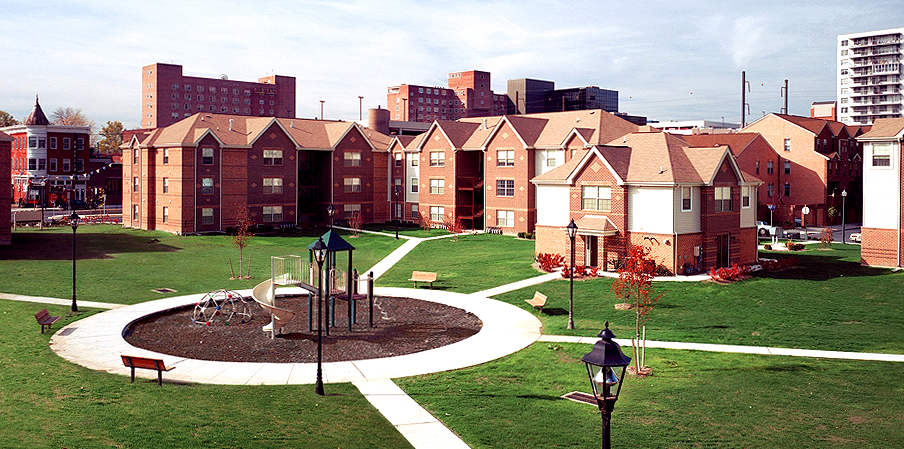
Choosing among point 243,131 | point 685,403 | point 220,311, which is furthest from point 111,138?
point 685,403

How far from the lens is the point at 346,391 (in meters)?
21.1

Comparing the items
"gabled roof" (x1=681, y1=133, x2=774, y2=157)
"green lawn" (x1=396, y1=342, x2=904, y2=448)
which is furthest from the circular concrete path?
"gabled roof" (x1=681, y1=133, x2=774, y2=157)

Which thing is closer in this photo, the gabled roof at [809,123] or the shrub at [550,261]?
the shrub at [550,261]

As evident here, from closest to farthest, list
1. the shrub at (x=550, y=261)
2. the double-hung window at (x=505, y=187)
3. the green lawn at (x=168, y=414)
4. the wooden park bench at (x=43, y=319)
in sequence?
the green lawn at (x=168, y=414) < the wooden park bench at (x=43, y=319) < the shrub at (x=550, y=261) < the double-hung window at (x=505, y=187)

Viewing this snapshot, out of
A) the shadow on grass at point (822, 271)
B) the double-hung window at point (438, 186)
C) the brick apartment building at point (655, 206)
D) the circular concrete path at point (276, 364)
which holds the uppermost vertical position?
the double-hung window at point (438, 186)

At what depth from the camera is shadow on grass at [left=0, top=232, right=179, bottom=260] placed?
50.3m

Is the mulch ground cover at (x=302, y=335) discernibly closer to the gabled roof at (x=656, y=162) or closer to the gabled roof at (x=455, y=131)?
the gabled roof at (x=656, y=162)

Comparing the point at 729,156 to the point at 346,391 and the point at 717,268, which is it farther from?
the point at 346,391

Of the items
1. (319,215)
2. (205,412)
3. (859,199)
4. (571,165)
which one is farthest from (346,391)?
(859,199)

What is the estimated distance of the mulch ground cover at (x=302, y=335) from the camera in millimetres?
25859

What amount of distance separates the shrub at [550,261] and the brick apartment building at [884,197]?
18581 millimetres

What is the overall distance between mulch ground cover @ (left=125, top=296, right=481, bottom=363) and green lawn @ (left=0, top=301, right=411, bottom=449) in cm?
409

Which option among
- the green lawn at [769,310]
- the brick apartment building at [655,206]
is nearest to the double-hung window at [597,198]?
the brick apartment building at [655,206]

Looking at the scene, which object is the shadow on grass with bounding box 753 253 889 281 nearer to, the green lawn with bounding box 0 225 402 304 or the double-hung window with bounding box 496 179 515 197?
the green lawn with bounding box 0 225 402 304
